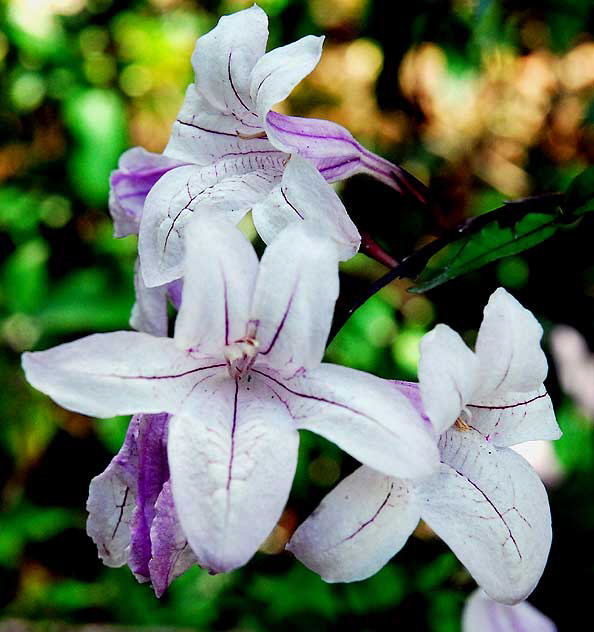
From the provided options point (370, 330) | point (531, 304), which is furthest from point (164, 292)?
point (370, 330)

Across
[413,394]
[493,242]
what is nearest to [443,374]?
[413,394]

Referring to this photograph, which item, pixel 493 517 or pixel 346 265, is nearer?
pixel 493 517

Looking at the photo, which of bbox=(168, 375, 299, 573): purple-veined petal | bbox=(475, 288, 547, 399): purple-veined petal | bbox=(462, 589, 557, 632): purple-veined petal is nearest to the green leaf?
bbox=(475, 288, 547, 399): purple-veined petal

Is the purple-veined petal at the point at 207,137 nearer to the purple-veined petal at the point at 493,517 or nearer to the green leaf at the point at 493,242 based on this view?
the green leaf at the point at 493,242

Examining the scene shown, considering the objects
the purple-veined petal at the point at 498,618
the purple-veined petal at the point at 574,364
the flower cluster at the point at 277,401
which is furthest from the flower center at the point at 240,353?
the purple-veined petal at the point at 574,364

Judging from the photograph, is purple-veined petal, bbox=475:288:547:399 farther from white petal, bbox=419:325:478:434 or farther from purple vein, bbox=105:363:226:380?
purple vein, bbox=105:363:226:380

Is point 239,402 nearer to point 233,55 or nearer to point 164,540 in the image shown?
point 164,540
